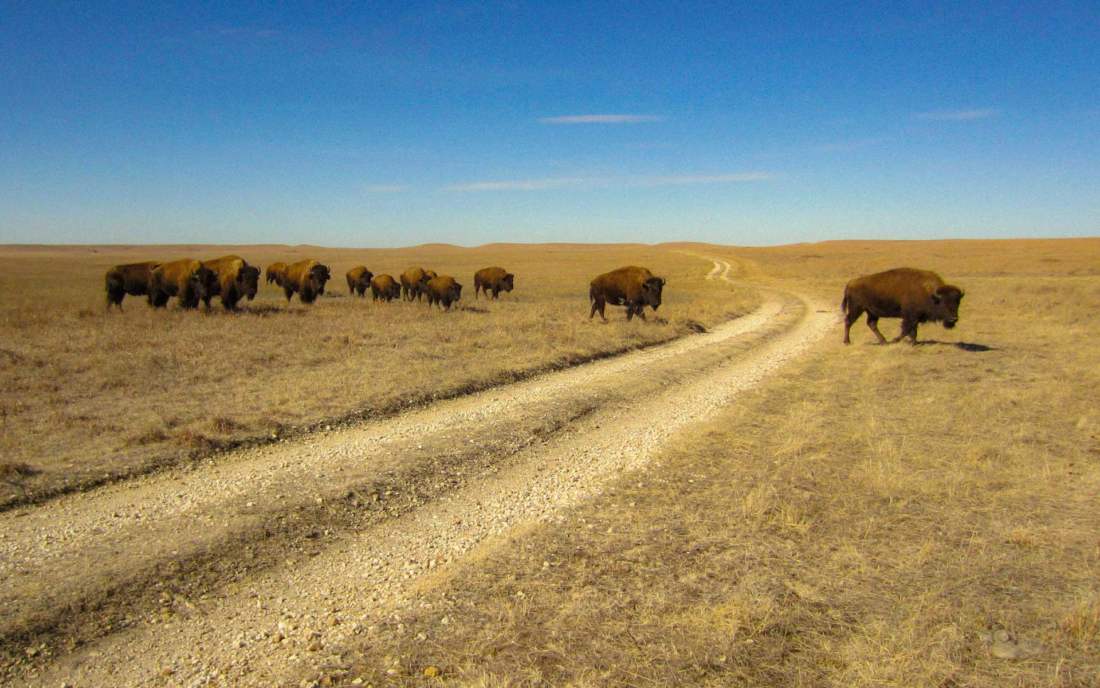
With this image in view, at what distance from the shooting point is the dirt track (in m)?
4.43

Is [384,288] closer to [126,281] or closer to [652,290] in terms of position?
[126,281]

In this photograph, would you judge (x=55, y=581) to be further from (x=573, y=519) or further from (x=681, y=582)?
(x=681, y=582)

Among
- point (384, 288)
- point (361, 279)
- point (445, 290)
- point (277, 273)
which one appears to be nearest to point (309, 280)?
point (384, 288)

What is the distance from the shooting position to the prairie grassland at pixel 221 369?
8570 mm

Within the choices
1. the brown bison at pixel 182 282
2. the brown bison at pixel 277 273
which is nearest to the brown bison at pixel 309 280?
the brown bison at pixel 277 273

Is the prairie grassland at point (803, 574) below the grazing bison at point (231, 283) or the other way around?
below

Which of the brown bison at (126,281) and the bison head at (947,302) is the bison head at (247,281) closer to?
the brown bison at (126,281)

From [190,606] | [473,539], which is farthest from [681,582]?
[190,606]

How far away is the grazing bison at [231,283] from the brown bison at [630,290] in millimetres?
13932

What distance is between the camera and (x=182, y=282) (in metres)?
25.4

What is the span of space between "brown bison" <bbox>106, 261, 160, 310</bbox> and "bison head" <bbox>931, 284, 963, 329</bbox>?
28.6 metres

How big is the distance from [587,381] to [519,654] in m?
9.56

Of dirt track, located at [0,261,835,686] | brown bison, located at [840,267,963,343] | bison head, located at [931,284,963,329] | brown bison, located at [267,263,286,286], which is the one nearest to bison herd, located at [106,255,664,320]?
brown bison, located at [267,263,286,286]

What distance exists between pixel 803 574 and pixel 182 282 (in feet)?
86.7
